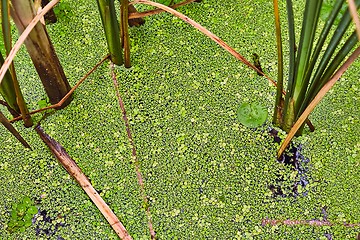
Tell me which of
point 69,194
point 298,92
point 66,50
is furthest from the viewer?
point 66,50

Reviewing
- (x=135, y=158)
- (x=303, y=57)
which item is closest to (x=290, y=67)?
(x=303, y=57)

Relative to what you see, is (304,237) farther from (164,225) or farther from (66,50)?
(66,50)

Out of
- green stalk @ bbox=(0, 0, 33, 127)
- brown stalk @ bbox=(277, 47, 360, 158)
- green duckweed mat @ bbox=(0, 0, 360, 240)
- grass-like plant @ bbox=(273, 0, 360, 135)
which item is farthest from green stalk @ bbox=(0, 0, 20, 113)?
brown stalk @ bbox=(277, 47, 360, 158)

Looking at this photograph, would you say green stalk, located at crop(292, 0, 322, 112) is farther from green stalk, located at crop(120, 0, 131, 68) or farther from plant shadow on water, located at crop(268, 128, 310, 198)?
green stalk, located at crop(120, 0, 131, 68)

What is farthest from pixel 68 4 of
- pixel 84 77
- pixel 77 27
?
pixel 84 77

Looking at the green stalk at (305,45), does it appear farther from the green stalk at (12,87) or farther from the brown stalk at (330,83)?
the green stalk at (12,87)

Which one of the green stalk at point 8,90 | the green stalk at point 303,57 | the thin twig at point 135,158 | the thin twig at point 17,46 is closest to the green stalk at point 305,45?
the green stalk at point 303,57
